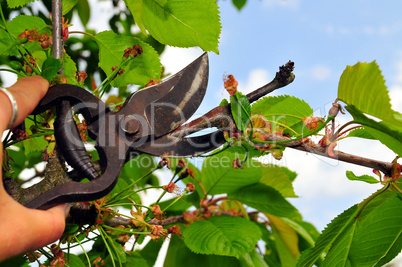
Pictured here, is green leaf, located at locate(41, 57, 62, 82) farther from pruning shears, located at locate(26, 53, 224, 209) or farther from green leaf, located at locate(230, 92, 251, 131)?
green leaf, located at locate(230, 92, 251, 131)

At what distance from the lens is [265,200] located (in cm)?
165

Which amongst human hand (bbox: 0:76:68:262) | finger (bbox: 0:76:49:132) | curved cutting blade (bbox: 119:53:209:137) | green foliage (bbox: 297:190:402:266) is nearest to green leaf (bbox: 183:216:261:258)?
green foliage (bbox: 297:190:402:266)

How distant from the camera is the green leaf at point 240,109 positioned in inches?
38.6

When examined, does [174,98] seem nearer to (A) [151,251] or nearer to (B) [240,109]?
(B) [240,109]

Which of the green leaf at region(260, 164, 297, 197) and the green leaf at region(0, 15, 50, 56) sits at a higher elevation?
the green leaf at region(0, 15, 50, 56)

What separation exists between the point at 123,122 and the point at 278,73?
17.0 inches

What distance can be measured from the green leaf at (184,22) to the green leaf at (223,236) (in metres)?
0.65

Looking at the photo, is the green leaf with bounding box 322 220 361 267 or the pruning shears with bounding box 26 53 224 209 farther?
the green leaf with bounding box 322 220 361 267

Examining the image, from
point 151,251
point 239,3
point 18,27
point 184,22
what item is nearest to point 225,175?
point 151,251

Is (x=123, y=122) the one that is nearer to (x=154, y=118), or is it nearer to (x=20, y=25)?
(x=154, y=118)

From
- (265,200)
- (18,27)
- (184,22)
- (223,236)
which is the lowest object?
(223,236)

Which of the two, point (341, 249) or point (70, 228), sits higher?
point (70, 228)

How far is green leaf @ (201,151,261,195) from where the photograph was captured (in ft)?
→ 5.41

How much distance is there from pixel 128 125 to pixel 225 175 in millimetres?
705
